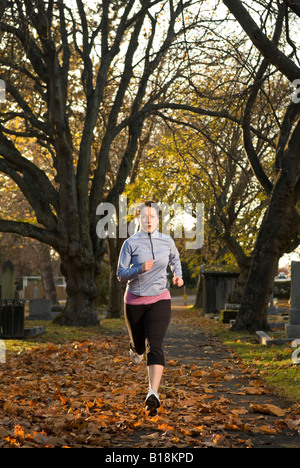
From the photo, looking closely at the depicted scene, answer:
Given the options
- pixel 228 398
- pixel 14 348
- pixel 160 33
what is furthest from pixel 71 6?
pixel 228 398

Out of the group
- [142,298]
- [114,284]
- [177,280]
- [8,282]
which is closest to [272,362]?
[177,280]

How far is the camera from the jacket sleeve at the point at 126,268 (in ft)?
22.2

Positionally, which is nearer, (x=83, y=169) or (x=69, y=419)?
(x=69, y=419)

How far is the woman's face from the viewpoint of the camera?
691cm

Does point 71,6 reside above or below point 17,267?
above

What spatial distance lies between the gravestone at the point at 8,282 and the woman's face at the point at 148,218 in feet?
37.3

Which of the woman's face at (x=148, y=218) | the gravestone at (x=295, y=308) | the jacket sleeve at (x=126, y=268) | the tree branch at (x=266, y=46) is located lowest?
the gravestone at (x=295, y=308)

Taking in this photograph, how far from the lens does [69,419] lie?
6.05 m

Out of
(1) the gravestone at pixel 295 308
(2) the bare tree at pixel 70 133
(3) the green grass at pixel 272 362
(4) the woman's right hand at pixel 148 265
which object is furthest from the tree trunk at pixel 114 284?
(4) the woman's right hand at pixel 148 265

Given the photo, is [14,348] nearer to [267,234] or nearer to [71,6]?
[267,234]

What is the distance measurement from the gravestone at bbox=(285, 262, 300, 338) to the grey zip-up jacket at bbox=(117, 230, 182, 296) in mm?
7441

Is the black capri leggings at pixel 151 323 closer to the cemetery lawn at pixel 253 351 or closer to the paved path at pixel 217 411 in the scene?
the paved path at pixel 217 411

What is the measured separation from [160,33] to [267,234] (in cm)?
995

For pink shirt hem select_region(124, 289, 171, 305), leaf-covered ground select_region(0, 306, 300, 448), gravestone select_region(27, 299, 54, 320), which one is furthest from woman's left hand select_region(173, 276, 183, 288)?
gravestone select_region(27, 299, 54, 320)
